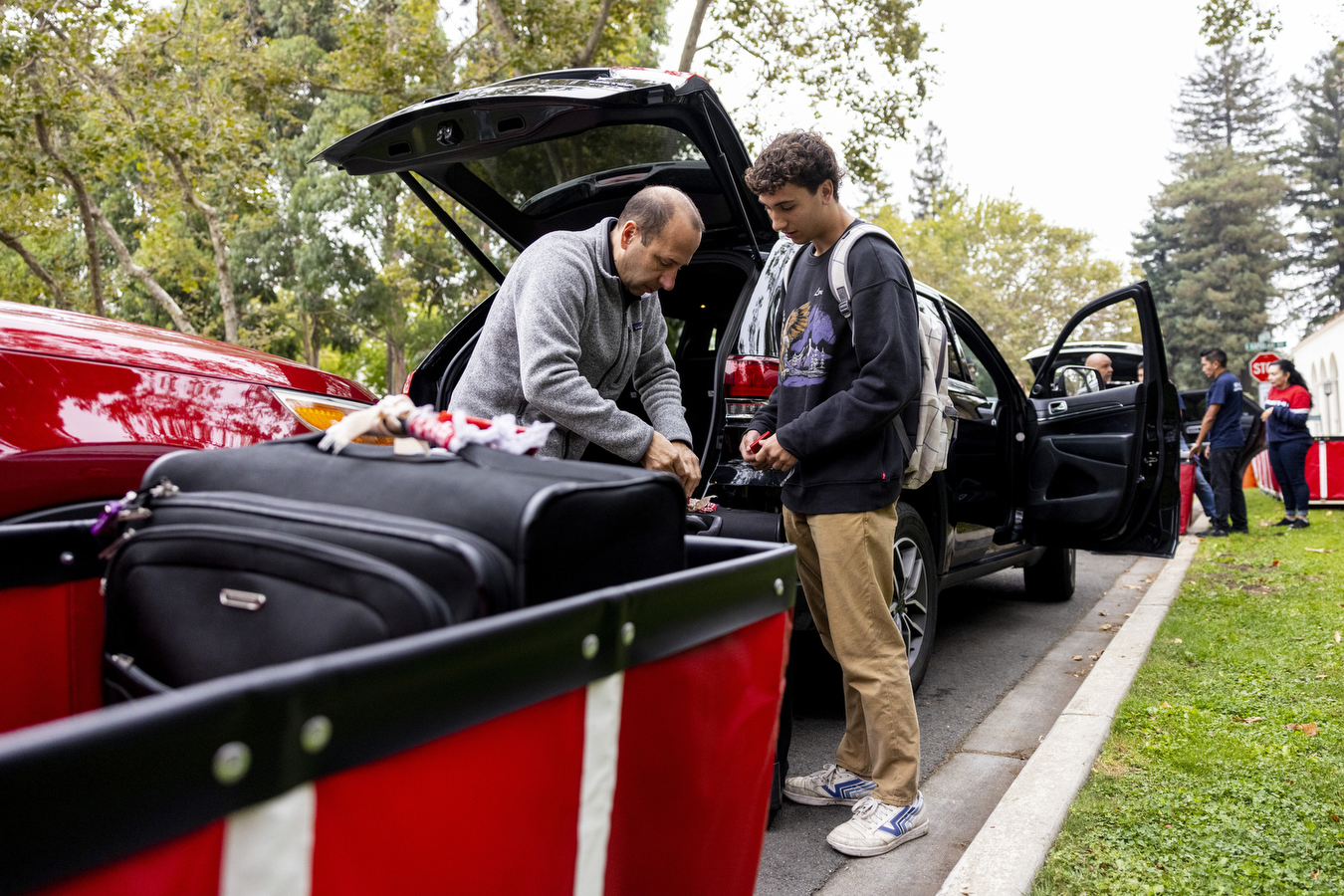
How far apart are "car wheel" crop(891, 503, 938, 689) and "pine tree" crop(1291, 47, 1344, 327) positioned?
198ft

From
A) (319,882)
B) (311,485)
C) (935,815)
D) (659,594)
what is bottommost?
(935,815)

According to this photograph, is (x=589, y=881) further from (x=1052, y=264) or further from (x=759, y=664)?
(x=1052, y=264)

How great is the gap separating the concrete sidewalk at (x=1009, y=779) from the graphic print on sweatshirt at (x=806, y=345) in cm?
136

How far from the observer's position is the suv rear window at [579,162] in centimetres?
298

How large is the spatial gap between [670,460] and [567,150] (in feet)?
4.25

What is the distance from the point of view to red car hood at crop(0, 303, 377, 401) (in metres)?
2.55

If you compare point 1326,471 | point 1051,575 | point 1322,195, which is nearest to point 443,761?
point 1051,575

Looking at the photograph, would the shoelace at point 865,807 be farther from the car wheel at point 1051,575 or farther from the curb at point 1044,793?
the car wheel at point 1051,575

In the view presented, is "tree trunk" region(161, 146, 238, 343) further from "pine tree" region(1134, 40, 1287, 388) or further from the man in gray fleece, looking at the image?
"pine tree" region(1134, 40, 1287, 388)

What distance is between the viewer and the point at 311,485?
4.44 ft

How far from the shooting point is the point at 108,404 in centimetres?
260

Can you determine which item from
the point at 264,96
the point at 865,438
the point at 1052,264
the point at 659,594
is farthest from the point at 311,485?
the point at 1052,264

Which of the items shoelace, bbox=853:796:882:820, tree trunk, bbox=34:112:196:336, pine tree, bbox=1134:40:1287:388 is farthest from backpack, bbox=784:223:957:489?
pine tree, bbox=1134:40:1287:388

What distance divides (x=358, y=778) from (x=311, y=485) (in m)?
0.66
